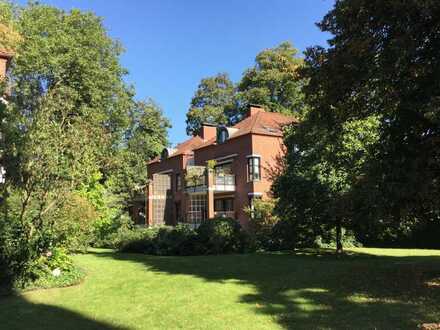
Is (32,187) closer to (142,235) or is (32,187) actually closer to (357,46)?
(357,46)

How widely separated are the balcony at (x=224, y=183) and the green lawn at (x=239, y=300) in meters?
20.0

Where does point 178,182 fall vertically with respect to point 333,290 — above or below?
above

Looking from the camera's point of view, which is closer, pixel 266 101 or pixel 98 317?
pixel 98 317

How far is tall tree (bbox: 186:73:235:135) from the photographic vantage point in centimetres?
5072

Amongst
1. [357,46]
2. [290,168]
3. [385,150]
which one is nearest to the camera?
[357,46]

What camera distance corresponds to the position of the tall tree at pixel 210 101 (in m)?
50.7

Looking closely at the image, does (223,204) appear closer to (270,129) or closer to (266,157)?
(266,157)

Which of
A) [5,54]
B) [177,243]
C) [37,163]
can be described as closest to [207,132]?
[5,54]

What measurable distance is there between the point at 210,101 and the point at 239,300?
149 ft

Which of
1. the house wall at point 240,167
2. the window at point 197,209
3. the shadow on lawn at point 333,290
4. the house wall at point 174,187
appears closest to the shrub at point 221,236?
the shadow on lawn at point 333,290

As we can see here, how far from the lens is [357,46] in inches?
376

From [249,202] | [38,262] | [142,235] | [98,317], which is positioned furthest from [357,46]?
[249,202]

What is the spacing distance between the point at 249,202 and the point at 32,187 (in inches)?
877

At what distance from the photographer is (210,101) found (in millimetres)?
52938
